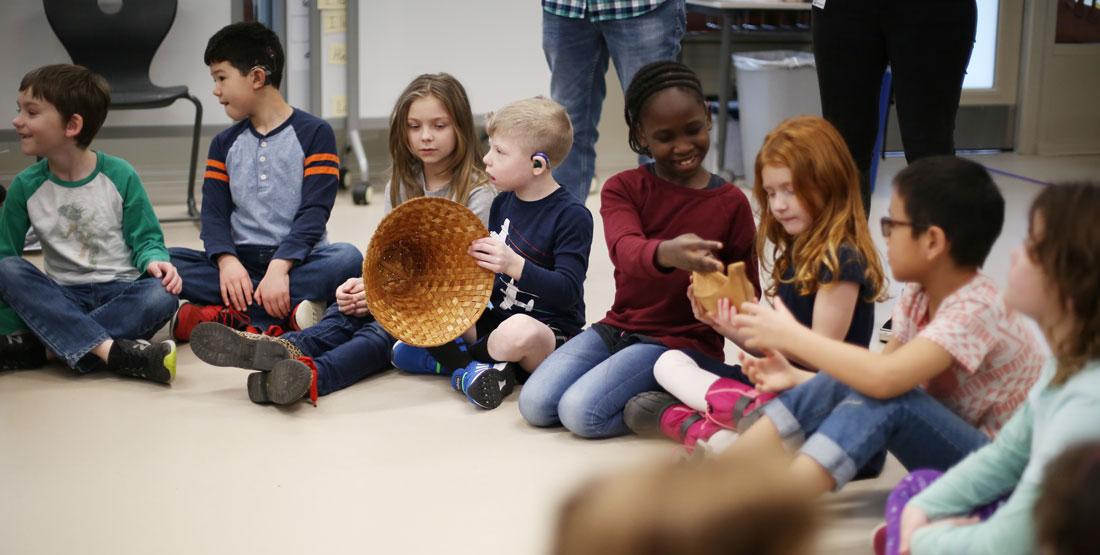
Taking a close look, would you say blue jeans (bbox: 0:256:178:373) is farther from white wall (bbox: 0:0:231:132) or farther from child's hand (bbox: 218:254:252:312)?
white wall (bbox: 0:0:231:132)

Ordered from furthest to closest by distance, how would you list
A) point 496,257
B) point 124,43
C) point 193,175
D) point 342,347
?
point 193,175, point 124,43, point 342,347, point 496,257

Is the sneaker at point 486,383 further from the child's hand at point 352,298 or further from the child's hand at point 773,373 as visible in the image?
the child's hand at point 773,373

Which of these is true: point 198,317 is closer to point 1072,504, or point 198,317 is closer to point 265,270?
point 265,270

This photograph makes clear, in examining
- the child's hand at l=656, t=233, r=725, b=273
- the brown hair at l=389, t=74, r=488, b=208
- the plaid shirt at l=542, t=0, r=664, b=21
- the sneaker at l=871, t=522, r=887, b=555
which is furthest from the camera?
the plaid shirt at l=542, t=0, r=664, b=21

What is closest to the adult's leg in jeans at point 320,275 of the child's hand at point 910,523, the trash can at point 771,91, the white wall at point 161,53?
the child's hand at point 910,523

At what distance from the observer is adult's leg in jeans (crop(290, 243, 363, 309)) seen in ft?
8.66

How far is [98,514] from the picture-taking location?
1.70 metres

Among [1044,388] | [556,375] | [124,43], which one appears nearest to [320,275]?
[556,375]

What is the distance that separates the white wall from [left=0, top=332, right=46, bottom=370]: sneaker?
7.00 ft

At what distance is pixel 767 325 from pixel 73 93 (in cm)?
187

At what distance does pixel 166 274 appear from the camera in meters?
2.54

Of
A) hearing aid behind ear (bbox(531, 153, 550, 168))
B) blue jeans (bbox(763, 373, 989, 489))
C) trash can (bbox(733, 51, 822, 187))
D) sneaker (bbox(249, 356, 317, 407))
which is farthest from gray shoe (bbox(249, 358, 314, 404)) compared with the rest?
trash can (bbox(733, 51, 822, 187))

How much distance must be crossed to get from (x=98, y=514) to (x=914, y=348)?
131 centimetres

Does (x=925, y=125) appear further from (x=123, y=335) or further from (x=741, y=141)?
(x=741, y=141)
